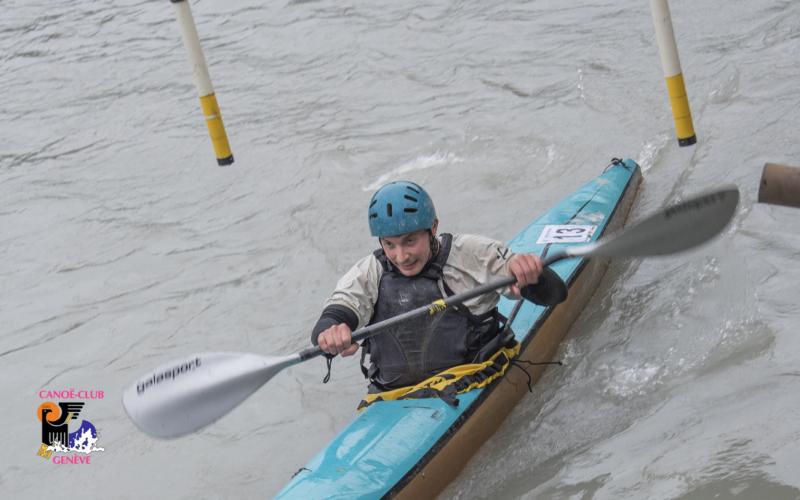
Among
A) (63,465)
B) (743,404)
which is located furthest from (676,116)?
(63,465)

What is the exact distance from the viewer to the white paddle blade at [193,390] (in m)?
4.64

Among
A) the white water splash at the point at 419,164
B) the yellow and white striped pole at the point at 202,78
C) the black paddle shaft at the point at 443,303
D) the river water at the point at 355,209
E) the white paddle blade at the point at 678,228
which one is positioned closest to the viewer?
the white paddle blade at the point at 678,228

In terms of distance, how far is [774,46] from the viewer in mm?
9906

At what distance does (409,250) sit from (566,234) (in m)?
1.98

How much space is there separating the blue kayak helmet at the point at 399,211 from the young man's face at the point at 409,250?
0.06 meters

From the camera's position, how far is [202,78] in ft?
23.5

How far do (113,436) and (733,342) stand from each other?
347 centimetres

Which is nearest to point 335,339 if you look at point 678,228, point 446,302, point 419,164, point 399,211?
point 446,302

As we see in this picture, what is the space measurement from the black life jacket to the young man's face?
1.9 inches

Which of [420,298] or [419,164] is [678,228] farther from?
[419,164]

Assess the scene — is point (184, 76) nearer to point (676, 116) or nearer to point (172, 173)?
point (172, 173)

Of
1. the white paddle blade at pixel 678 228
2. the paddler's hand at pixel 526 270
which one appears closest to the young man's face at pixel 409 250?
the paddler's hand at pixel 526 270

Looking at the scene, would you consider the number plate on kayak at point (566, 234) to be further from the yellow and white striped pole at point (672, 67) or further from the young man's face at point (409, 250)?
the young man's face at point (409, 250)

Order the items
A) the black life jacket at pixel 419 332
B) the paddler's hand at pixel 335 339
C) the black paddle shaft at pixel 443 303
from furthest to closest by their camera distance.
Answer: the black life jacket at pixel 419 332 < the black paddle shaft at pixel 443 303 < the paddler's hand at pixel 335 339
